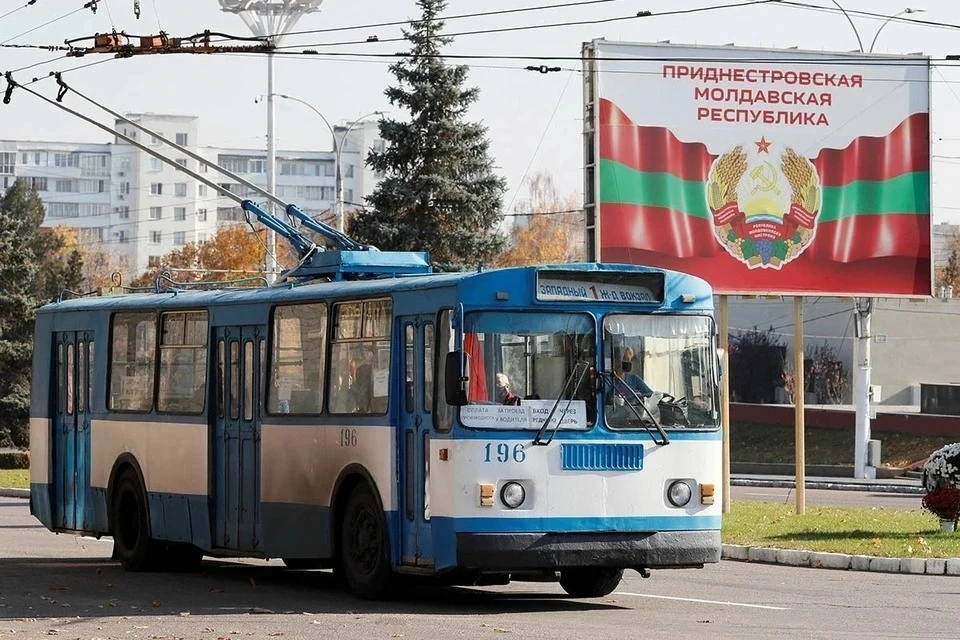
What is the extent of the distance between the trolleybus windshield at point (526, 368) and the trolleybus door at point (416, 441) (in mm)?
530

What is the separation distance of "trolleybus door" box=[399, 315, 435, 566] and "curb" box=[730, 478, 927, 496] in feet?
95.3

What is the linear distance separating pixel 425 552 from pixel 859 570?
6595 mm

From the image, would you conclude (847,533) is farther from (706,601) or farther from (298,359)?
(298,359)

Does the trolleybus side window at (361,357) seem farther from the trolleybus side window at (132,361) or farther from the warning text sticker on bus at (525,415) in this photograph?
the trolleybus side window at (132,361)

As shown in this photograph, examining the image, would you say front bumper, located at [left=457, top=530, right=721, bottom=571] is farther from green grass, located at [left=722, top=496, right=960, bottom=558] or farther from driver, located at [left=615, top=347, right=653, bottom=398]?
green grass, located at [left=722, top=496, right=960, bottom=558]

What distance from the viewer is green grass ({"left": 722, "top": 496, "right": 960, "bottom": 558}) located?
19750 mm

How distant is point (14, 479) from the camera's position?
124 ft

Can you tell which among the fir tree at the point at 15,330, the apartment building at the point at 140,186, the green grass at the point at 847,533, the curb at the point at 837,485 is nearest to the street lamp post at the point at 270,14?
the fir tree at the point at 15,330

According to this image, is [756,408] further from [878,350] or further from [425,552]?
[425,552]

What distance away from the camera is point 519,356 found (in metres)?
13.7

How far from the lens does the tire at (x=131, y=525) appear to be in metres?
18.2

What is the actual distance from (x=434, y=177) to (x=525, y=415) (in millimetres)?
34151

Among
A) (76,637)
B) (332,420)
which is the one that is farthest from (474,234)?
(76,637)

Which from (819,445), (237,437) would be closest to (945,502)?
(237,437)
